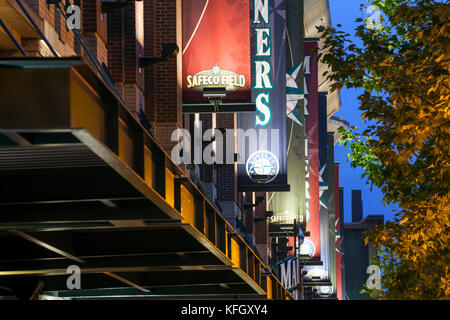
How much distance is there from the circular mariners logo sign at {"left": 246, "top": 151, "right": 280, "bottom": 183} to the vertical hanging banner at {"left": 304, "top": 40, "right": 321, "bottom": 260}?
24416 mm

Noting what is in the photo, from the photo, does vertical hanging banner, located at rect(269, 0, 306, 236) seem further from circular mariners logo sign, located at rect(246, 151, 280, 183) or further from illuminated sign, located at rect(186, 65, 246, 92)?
illuminated sign, located at rect(186, 65, 246, 92)

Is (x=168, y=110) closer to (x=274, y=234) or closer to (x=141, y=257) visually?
(x=141, y=257)

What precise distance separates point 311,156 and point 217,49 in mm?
41794

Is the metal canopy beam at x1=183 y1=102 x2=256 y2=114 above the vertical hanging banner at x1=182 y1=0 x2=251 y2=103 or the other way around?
the other way around

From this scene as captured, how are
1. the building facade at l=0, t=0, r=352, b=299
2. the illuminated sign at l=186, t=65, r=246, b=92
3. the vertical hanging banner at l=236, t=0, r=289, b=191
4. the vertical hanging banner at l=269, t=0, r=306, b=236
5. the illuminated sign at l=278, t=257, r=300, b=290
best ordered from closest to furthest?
the building facade at l=0, t=0, r=352, b=299, the illuminated sign at l=186, t=65, r=246, b=92, the vertical hanging banner at l=236, t=0, r=289, b=191, the vertical hanging banner at l=269, t=0, r=306, b=236, the illuminated sign at l=278, t=257, r=300, b=290

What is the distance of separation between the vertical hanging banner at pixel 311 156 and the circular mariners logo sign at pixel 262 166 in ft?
80.1

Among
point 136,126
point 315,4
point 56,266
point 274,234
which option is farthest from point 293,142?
point 315,4

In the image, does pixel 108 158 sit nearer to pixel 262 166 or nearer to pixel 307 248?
pixel 262 166

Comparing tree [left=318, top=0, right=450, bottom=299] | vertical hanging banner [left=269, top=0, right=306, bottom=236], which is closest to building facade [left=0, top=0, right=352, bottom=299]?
tree [left=318, top=0, right=450, bottom=299]

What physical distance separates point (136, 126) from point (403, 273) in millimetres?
9702

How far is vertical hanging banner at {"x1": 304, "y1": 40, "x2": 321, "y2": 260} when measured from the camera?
225 feet

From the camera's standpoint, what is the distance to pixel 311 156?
70.7 metres

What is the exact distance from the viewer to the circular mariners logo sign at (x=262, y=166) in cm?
4156

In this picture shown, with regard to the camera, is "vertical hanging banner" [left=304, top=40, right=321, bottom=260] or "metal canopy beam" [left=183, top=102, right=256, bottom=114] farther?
"vertical hanging banner" [left=304, top=40, right=321, bottom=260]
